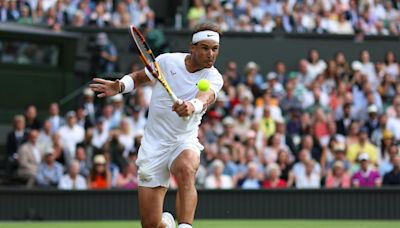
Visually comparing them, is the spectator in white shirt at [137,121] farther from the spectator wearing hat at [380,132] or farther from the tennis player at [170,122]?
the tennis player at [170,122]

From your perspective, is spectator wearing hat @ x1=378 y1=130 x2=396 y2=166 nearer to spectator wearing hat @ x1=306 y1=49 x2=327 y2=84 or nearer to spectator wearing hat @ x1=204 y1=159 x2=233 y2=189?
spectator wearing hat @ x1=306 y1=49 x2=327 y2=84

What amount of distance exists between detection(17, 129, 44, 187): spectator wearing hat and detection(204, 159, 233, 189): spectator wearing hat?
2.70 m

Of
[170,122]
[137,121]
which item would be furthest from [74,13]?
[170,122]

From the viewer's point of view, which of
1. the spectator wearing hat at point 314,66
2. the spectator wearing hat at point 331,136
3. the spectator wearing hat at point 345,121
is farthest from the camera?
the spectator wearing hat at point 314,66

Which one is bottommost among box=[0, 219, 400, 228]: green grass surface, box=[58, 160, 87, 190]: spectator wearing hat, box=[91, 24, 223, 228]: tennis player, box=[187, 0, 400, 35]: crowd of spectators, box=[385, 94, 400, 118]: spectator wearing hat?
box=[0, 219, 400, 228]: green grass surface

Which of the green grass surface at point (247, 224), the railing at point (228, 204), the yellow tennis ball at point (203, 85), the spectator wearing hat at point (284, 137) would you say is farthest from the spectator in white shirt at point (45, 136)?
the yellow tennis ball at point (203, 85)

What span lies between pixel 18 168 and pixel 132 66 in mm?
3753

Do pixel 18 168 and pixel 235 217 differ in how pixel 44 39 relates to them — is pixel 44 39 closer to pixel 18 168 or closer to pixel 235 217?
pixel 18 168

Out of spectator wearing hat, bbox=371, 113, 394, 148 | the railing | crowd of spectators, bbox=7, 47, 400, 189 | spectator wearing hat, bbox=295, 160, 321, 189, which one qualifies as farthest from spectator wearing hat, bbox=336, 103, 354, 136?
the railing

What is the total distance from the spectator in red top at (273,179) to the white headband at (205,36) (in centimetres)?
810

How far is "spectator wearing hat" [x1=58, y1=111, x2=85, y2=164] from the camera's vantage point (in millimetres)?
18922

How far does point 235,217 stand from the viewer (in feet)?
58.0

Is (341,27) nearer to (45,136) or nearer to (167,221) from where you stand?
(45,136)

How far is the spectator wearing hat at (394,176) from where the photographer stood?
1830 cm
